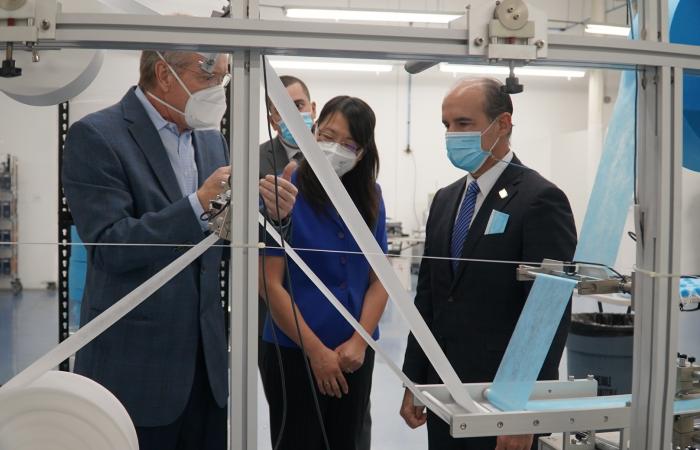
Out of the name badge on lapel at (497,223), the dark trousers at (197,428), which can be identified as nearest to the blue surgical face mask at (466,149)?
the name badge on lapel at (497,223)

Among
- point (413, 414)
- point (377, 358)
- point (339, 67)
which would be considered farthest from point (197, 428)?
point (339, 67)

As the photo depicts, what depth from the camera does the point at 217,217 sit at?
2.91ft

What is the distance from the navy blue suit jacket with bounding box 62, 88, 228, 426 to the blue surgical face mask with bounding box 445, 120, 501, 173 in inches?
18.9

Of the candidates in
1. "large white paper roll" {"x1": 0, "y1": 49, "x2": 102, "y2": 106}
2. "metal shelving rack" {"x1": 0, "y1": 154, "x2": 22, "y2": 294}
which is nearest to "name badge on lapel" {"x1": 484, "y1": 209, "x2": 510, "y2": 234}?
"large white paper roll" {"x1": 0, "y1": 49, "x2": 102, "y2": 106}

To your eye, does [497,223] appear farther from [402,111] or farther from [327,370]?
[402,111]

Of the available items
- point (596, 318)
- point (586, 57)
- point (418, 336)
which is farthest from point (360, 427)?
point (596, 318)

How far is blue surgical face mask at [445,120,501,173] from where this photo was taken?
1262mm

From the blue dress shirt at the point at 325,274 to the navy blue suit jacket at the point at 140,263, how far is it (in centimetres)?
21

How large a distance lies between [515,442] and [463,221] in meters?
0.47

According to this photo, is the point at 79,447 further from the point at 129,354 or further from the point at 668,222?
the point at 668,222

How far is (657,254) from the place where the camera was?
935 millimetres

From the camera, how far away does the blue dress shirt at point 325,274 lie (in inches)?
56.7

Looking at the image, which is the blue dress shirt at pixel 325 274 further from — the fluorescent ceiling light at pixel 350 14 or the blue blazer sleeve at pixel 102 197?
the fluorescent ceiling light at pixel 350 14

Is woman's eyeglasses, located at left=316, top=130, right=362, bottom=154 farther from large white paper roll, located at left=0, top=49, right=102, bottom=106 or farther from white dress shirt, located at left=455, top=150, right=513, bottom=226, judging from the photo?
large white paper roll, located at left=0, top=49, right=102, bottom=106
